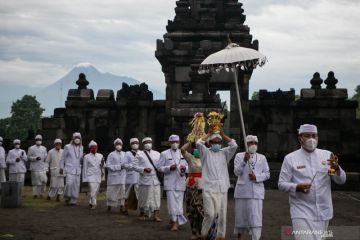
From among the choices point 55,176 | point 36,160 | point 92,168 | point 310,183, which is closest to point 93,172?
point 92,168

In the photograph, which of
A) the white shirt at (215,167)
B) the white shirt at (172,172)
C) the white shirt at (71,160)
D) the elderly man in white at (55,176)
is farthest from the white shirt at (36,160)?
the white shirt at (215,167)

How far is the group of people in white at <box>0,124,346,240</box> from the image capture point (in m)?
8.14

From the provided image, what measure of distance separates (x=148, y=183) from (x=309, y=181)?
25.2ft

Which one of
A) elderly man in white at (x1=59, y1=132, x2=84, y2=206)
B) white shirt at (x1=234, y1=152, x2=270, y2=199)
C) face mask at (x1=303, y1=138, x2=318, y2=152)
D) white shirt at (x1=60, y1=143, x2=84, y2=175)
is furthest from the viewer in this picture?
white shirt at (x1=60, y1=143, x2=84, y2=175)

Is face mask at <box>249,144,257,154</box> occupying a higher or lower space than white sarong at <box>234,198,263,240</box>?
higher

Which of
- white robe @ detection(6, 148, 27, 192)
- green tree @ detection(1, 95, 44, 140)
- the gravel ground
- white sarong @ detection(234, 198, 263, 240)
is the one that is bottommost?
the gravel ground

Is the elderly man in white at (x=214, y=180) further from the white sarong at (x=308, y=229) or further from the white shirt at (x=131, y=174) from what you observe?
the white shirt at (x=131, y=174)

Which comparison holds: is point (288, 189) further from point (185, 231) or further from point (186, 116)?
point (186, 116)

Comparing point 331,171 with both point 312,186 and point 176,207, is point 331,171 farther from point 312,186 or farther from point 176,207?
point 176,207

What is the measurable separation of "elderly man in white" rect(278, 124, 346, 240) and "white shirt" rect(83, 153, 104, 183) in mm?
10752

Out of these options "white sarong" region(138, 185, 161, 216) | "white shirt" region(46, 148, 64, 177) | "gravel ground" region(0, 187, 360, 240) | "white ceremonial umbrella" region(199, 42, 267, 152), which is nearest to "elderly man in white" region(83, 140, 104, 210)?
"gravel ground" region(0, 187, 360, 240)

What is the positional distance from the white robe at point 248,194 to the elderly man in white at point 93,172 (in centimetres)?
703

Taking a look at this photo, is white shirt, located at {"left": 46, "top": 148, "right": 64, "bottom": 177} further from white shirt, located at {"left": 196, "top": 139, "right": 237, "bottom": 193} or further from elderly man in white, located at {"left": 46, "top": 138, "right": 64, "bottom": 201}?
white shirt, located at {"left": 196, "top": 139, "right": 237, "bottom": 193}

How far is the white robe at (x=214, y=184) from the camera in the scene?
35.4 ft
